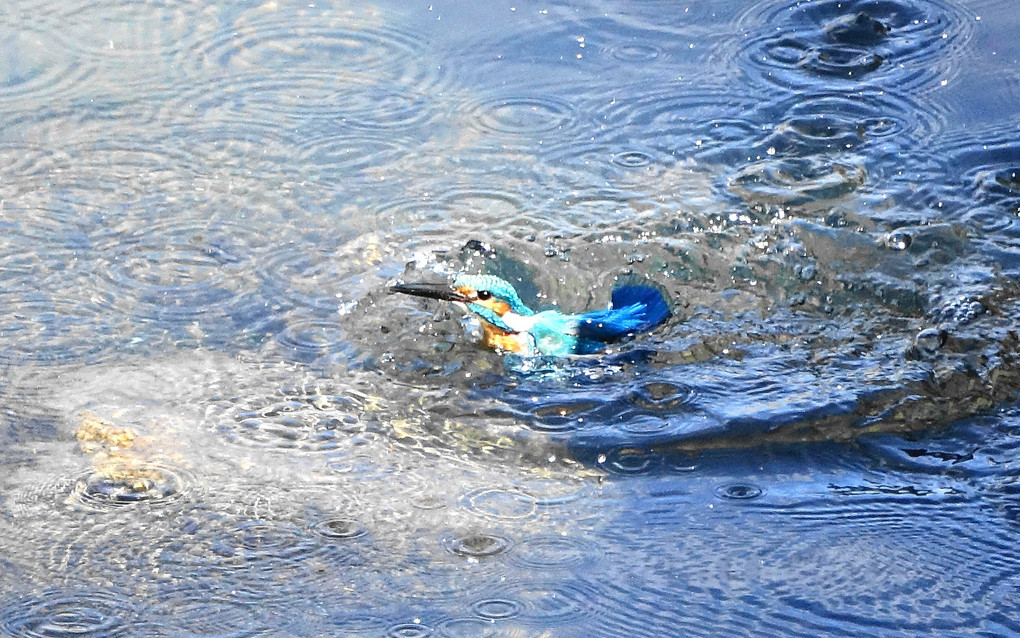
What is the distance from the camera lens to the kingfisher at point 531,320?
4402 mm

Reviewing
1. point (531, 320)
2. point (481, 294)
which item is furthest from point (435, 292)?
point (531, 320)

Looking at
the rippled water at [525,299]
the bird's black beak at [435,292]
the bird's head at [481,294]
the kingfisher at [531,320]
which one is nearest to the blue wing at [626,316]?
the kingfisher at [531,320]

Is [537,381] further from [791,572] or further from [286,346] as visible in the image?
[791,572]

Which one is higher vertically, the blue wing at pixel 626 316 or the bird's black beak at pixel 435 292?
the bird's black beak at pixel 435 292

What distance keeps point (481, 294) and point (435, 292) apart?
168 millimetres

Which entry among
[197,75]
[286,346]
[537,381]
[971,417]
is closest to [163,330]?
[286,346]

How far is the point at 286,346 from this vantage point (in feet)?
14.4

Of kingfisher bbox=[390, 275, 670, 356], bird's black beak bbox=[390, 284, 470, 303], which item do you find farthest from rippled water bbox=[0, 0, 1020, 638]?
bird's black beak bbox=[390, 284, 470, 303]

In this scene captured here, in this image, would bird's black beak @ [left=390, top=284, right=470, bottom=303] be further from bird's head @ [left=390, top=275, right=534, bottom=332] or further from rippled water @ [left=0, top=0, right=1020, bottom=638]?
rippled water @ [left=0, top=0, right=1020, bottom=638]

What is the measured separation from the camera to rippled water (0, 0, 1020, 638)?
3166 millimetres

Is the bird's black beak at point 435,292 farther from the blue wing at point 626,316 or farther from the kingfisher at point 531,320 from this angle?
the blue wing at point 626,316

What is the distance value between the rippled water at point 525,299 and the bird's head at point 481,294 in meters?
0.16

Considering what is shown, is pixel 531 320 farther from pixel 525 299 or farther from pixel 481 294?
pixel 525 299

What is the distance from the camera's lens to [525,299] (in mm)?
4871
